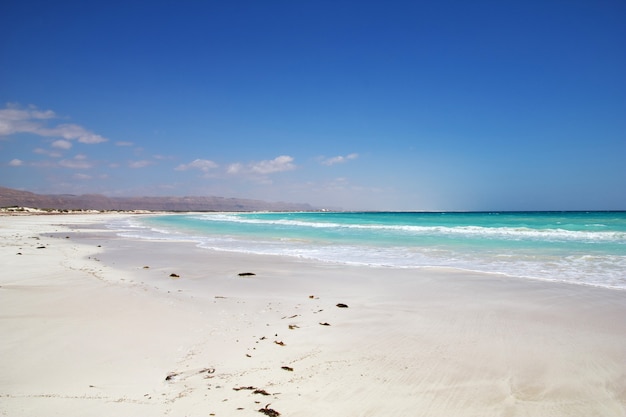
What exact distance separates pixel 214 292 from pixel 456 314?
458cm

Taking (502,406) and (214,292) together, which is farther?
(214,292)

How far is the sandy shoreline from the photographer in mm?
2998

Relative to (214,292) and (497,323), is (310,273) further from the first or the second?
(497,323)

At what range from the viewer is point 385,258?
1230 cm

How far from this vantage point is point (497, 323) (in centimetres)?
514

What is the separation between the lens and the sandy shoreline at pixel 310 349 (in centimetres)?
300

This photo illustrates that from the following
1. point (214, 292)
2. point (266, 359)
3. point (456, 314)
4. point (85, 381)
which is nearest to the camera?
point (85, 381)

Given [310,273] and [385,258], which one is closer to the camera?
[310,273]

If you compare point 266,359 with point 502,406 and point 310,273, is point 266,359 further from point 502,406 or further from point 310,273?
point 310,273

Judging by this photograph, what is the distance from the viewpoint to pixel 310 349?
416 cm

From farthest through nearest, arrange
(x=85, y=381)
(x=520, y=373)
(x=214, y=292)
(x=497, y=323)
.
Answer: (x=214, y=292), (x=497, y=323), (x=520, y=373), (x=85, y=381)

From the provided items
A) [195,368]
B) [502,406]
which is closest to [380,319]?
[502,406]

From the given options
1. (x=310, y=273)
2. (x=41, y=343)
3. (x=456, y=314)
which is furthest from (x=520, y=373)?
(x=310, y=273)

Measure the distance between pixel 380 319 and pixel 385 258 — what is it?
23.2 feet
